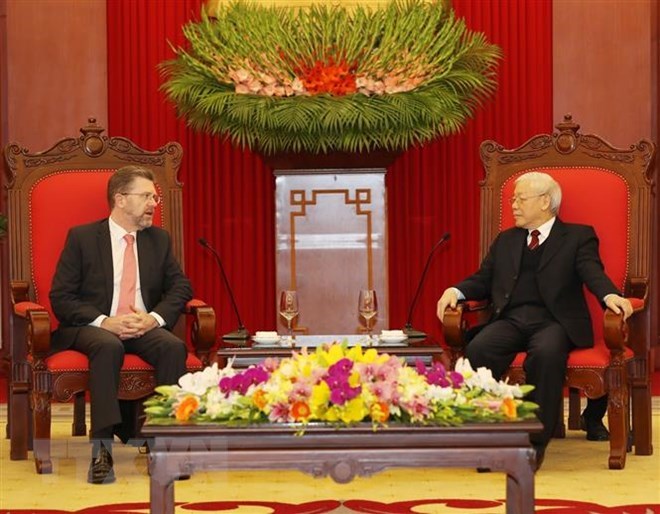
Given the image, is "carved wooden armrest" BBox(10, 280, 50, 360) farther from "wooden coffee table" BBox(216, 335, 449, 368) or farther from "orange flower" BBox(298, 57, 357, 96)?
"orange flower" BBox(298, 57, 357, 96)

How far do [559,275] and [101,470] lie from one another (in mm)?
1943

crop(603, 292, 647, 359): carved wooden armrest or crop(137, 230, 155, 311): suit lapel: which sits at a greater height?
crop(137, 230, 155, 311): suit lapel

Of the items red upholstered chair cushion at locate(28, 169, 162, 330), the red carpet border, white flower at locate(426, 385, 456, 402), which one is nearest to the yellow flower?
white flower at locate(426, 385, 456, 402)

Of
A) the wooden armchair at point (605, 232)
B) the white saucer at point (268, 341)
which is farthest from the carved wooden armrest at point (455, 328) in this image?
the white saucer at point (268, 341)

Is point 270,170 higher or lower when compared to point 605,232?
higher

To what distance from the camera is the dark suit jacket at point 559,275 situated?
5.27 meters

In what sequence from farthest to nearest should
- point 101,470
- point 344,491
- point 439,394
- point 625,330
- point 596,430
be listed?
point 596,430, point 625,330, point 101,470, point 344,491, point 439,394

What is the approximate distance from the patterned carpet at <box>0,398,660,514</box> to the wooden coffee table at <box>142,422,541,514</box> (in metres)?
0.82

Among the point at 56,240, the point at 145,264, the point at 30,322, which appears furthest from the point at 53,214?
the point at 30,322

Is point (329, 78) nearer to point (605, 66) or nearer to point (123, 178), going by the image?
point (123, 178)

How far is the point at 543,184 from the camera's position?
214 inches

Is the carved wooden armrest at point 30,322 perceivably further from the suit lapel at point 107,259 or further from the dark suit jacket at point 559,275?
the dark suit jacket at point 559,275

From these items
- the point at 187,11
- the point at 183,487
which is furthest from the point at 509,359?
the point at 187,11

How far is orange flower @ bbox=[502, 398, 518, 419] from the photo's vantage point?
3566 mm
